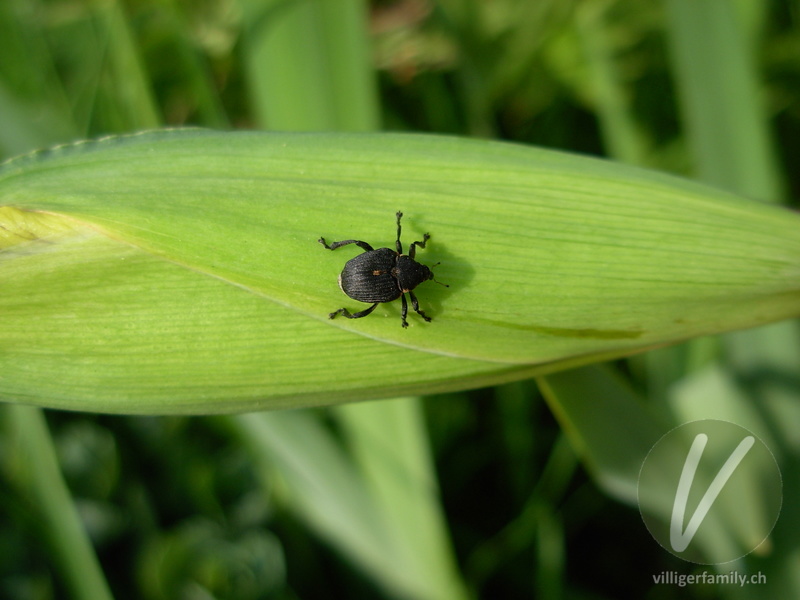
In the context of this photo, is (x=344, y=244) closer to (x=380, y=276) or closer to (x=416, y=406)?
(x=380, y=276)

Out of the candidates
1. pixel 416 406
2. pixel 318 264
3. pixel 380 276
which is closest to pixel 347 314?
pixel 318 264

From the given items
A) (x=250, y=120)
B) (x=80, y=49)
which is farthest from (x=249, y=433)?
(x=80, y=49)

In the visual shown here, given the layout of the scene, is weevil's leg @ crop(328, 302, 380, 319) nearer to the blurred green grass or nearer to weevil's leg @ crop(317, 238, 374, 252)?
weevil's leg @ crop(317, 238, 374, 252)

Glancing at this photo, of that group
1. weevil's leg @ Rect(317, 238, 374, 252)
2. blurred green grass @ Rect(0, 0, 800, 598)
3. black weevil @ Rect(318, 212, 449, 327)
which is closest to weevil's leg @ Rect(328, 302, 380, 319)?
black weevil @ Rect(318, 212, 449, 327)

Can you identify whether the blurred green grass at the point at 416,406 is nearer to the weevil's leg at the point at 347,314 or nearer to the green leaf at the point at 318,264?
the green leaf at the point at 318,264

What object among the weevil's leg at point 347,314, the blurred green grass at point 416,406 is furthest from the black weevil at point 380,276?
the blurred green grass at point 416,406

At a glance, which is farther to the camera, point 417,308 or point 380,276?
point 380,276
